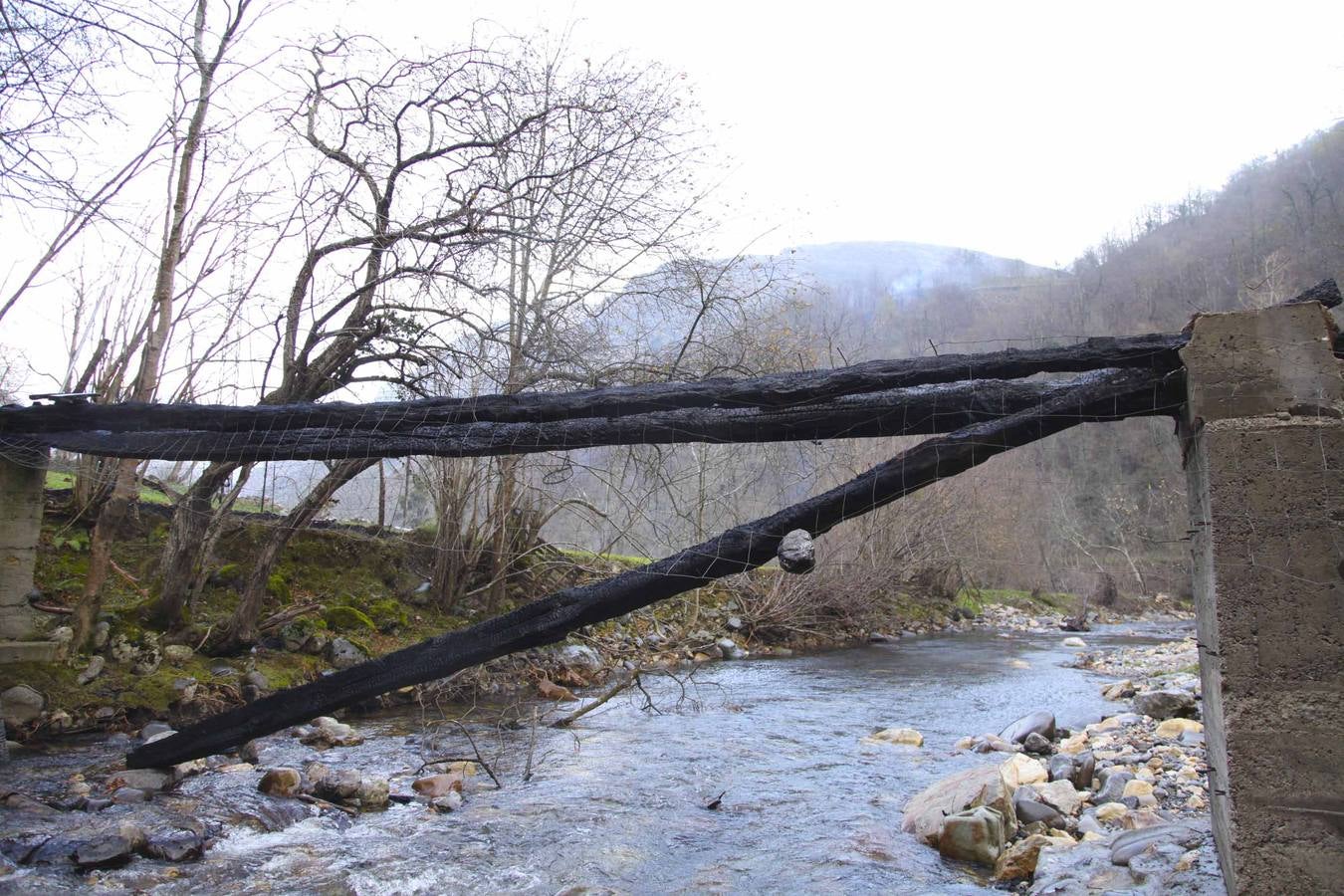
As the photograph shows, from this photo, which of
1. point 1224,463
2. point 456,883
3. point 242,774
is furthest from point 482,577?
point 1224,463

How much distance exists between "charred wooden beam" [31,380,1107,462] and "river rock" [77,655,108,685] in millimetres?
3379

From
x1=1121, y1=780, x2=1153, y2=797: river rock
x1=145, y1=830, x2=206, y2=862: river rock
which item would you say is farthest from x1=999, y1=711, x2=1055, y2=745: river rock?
x1=145, y1=830, x2=206, y2=862: river rock

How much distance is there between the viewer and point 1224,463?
9.62 feet

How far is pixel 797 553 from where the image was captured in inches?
132

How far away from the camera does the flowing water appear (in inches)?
171

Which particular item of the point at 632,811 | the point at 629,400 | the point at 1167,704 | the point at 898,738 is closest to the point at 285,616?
the point at 632,811

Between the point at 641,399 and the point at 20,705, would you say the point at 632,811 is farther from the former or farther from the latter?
the point at 20,705

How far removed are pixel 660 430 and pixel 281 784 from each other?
3.73 m

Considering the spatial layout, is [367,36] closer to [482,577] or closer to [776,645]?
[482,577]

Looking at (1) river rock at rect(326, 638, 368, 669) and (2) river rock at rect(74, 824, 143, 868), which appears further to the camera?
(1) river rock at rect(326, 638, 368, 669)

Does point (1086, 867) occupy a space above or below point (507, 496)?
below

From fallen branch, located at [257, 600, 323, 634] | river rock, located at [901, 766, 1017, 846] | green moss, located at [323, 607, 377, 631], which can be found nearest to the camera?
river rock, located at [901, 766, 1017, 846]

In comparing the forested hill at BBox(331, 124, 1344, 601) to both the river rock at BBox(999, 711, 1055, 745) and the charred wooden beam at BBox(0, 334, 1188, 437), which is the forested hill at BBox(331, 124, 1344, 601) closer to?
the charred wooden beam at BBox(0, 334, 1188, 437)

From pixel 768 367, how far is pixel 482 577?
5.40 meters
